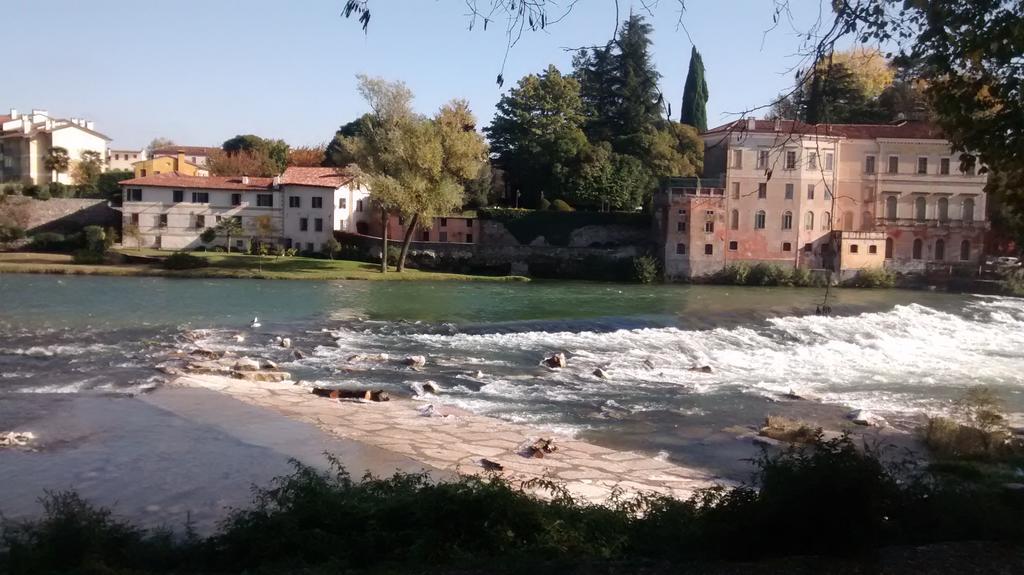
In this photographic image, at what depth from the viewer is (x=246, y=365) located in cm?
1759

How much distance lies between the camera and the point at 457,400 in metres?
15.4

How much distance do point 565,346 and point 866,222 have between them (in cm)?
3576

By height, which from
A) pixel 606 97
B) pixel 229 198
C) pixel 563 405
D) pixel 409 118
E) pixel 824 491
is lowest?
pixel 563 405

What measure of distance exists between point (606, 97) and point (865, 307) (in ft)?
107

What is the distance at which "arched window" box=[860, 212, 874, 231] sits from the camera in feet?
167

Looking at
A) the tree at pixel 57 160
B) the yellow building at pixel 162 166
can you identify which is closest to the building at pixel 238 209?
the yellow building at pixel 162 166

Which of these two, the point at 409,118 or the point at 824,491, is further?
the point at 409,118

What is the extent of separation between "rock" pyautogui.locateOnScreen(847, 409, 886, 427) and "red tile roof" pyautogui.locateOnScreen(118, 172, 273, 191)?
44.8 m

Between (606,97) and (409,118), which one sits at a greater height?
(606,97)

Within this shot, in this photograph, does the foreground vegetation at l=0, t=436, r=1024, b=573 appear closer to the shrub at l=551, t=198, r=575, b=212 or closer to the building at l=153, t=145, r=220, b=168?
the shrub at l=551, t=198, r=575, b=212

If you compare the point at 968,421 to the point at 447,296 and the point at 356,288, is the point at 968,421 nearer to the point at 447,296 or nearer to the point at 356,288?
the point at 447,296

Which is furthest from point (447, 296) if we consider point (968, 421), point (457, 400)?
point (968, 421)

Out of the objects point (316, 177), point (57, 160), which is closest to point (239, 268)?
point (316, 177)

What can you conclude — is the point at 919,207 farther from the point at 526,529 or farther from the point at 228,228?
the point at 526,529
